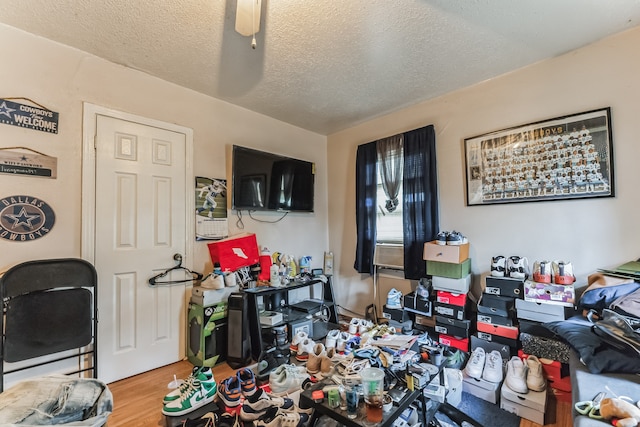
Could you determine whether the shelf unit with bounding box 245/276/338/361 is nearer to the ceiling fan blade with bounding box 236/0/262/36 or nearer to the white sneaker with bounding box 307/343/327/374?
the white sneaker with bounding box 307/343/327/374

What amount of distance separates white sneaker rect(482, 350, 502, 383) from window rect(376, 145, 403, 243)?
4.31ft

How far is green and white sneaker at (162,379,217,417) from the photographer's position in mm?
1512

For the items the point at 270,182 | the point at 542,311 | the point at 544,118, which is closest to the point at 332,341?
the point at 542,311

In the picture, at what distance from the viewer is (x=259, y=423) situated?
135 cm

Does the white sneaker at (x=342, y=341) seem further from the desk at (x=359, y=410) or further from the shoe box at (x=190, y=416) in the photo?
the shoe box at (x=190, y=416)

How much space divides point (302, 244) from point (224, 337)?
4.48 feet

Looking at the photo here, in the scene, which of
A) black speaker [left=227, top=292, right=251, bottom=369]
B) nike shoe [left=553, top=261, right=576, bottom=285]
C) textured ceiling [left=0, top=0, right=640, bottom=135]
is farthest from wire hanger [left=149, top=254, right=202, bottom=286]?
nike shoe [left=553, top=261, right=576, bottom=285]

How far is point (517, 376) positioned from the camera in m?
1.68

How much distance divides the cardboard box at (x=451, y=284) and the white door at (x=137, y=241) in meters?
2.14

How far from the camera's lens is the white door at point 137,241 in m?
2.00

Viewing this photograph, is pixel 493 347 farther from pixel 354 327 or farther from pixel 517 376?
pixel 354 327

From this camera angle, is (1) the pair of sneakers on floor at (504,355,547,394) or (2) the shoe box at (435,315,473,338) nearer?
(1) the pair of sneakers on floor at (504,355,547,394)

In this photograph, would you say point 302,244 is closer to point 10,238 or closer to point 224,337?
point 224,337

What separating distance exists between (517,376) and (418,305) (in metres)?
0.82
